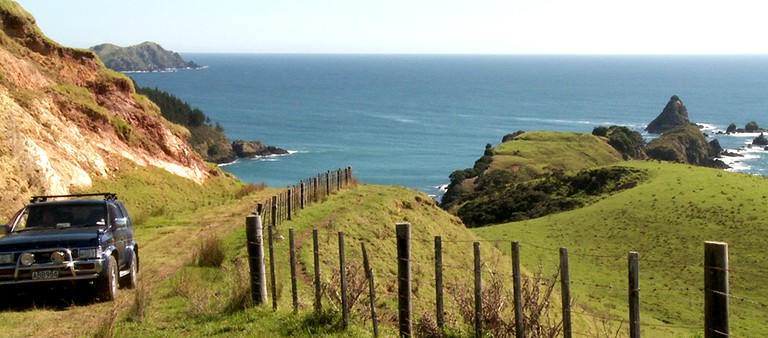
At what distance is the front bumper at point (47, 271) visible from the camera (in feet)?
44.9

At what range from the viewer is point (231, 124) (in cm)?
18212

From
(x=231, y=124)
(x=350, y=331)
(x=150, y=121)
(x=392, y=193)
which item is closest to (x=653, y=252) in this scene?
(x=392, y=193)

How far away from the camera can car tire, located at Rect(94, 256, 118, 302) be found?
14.4 m

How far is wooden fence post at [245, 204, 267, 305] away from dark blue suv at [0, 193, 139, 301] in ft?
8.81

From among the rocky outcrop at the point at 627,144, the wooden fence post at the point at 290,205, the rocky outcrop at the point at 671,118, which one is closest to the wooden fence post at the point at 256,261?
the wooden fence post at the point at 290,205

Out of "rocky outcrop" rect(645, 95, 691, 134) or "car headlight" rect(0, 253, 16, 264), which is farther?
"rocky outcrop" rect(645, 95, 691, 134)

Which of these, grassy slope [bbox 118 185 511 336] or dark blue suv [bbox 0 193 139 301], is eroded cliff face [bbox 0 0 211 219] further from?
dark blue suv [bbox 0 193 139 301]

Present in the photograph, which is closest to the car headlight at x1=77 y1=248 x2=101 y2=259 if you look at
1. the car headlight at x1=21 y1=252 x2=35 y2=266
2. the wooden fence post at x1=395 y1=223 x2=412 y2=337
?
the car headlight at x1=21 y1=252 x2=35 y2=266

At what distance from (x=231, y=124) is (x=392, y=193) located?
15044 centimetres

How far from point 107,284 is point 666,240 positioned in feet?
149

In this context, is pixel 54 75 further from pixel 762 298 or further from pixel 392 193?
pixel 762 298

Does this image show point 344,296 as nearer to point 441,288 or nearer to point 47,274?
point 441,288

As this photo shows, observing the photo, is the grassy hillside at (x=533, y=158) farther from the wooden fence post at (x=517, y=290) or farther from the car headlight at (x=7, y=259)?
the wooden fence post at (x=517, y=290)

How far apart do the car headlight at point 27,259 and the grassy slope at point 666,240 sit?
73.7ft
